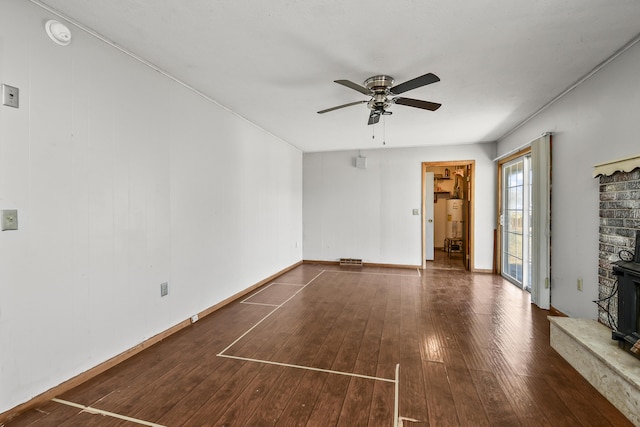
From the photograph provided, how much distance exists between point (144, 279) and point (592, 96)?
443cm

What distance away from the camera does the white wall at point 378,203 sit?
18.2ft

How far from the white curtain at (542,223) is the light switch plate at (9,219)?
4.76 m

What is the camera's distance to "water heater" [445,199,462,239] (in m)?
8.05

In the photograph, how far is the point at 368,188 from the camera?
6133 millimetres

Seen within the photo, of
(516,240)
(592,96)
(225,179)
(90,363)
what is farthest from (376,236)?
(90,363)

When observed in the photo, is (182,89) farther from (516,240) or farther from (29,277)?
(516,240)

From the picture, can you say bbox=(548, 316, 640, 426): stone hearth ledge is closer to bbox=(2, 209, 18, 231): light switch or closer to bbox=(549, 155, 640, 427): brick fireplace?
bbox=(549, 155, 640, 427): brick fireplace

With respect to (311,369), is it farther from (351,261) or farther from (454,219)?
(454,219)

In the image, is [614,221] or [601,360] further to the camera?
[614,221]

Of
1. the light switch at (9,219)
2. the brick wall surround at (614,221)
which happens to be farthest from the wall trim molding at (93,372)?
the brick wall surround at (614,221)

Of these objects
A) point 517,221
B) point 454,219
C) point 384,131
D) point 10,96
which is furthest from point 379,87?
point 454,219

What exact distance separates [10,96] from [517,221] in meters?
5.90

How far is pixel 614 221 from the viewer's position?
2.38 metres

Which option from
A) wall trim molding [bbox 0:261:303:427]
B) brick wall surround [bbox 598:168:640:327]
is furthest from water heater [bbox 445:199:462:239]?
wall trim molding [bbox 0:261:303:427]
